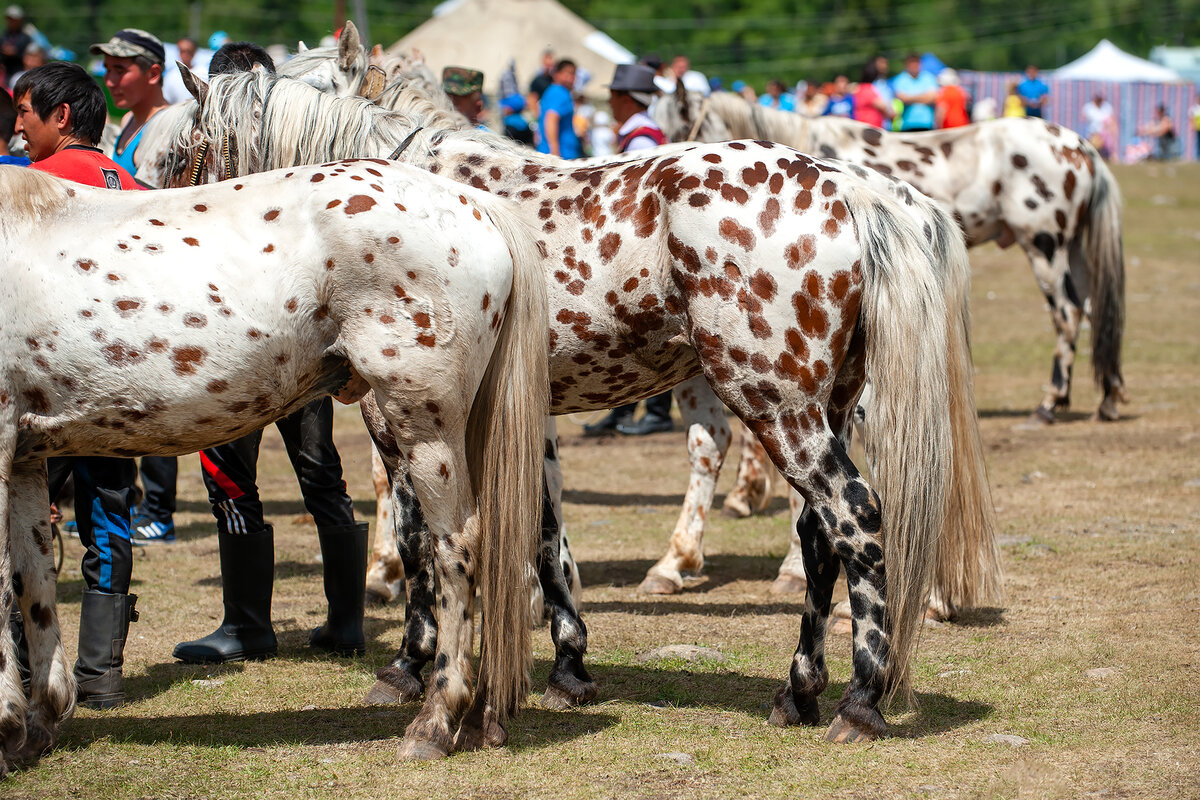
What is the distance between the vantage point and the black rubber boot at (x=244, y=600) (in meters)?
5.20

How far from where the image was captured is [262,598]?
17.3ft

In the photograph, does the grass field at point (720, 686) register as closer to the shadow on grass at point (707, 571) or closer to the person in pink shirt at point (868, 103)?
the shadow on grass at point (707, 571)

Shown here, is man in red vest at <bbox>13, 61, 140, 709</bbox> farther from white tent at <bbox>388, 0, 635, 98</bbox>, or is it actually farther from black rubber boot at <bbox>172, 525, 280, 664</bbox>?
white tent at <bbox>388, 0, 635, 98</bbox>

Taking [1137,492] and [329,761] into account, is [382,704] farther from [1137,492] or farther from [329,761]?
[1137,492]

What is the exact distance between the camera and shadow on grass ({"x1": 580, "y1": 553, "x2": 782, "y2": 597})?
6.61 m

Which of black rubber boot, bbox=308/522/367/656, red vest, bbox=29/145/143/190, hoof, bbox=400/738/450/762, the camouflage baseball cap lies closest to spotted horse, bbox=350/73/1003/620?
black rubber boot, bbox=308/522/367/656

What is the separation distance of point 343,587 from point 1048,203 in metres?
7.67

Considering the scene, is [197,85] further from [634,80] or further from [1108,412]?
[1108,412]

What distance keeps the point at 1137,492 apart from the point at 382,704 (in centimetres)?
548

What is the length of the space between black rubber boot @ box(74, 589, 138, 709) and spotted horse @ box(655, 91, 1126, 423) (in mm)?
7419

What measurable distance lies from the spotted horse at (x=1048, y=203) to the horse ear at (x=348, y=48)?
18.2ft

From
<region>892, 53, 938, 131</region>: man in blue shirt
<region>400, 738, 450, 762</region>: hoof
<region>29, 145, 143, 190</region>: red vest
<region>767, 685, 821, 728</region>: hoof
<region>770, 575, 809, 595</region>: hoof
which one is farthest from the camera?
<region>892, 53, 938, 131</region>: man in blue shirt

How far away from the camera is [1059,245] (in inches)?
419

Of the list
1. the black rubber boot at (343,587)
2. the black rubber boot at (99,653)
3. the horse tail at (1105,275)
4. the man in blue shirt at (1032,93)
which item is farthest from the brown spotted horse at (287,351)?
the man in blue shirt at (1032,93)
